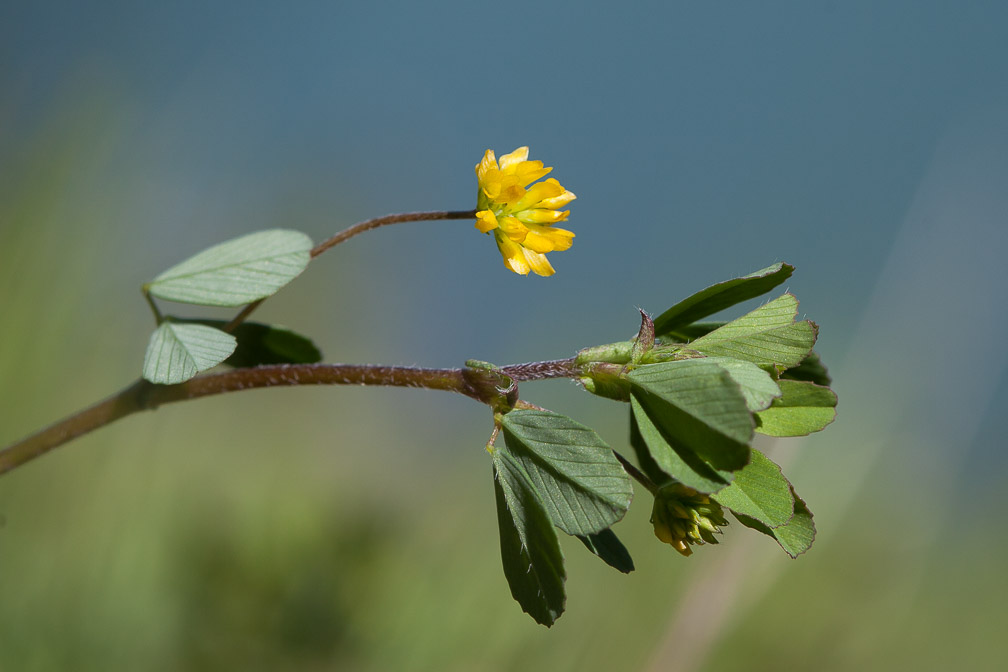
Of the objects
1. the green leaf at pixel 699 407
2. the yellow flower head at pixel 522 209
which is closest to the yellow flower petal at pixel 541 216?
the yellow flower head at pixel 522 209

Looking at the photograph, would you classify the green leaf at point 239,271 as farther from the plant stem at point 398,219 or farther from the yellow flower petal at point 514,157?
the yellow flower petal at point 514,157

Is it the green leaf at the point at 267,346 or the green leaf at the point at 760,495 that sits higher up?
the green leaf at the point at 760,495

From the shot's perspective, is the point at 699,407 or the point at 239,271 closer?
the point at 699,407

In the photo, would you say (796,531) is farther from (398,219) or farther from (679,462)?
(398,219)

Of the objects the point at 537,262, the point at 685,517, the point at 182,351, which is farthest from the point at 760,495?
the point at 182,351

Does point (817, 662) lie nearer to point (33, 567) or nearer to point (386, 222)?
point (386, 222)

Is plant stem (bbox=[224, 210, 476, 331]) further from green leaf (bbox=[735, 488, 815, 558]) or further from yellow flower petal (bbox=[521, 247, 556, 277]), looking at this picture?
green leaf (bbox=[735, 488, 815, 558])

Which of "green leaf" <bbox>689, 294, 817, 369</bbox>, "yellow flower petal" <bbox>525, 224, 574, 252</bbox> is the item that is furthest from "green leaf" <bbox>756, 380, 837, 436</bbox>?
"yellow flower petal" <bbox>525, 224, 574, 252</bbox>
